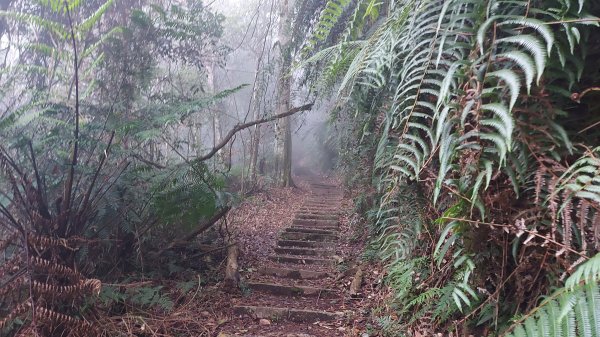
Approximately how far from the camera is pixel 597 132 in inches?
68.5

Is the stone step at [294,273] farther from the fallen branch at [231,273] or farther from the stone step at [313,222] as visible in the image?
the stone step at [313,222]

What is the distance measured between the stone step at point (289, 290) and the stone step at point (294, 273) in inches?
25.2

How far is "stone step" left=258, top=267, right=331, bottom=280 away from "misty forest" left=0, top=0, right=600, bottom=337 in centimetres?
2

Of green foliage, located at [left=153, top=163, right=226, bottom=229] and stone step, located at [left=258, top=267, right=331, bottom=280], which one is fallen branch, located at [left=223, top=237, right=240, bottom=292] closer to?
stone step, located at [left=258, top=267, right=331, bottom=280]

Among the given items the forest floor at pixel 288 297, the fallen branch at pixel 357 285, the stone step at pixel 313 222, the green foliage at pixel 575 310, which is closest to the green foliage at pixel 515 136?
the green foliage at pixel 575 310

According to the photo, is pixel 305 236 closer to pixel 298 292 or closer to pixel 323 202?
pixel 298 292

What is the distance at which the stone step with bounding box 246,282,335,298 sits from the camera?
14.9 ft

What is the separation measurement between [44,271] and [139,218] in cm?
122

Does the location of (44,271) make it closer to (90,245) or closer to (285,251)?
(90,245)

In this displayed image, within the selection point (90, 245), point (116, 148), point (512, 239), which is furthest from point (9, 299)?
point (512, 239)

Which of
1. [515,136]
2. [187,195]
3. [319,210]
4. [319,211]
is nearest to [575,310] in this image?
[515,136]

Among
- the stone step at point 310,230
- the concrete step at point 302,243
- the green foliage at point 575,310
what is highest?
the green foliage at point 575,310

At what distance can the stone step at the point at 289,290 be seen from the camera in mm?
4531

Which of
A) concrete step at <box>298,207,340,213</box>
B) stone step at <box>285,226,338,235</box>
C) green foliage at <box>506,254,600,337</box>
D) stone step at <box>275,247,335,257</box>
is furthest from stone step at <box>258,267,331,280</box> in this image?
A: green foliage at <box>506,254,600,337</box>
